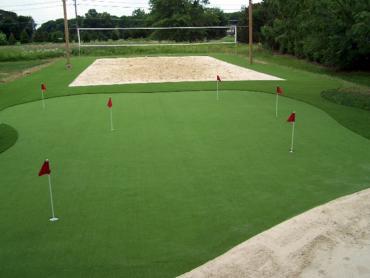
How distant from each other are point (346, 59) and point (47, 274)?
22.8 metres

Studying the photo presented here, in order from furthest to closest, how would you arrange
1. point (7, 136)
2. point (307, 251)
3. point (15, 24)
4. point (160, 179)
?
point (15, 24) < point (7, 136) < point (160, 179) < point (307, 251)

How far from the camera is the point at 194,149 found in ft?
28.7

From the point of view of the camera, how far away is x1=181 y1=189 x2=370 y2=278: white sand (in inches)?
169

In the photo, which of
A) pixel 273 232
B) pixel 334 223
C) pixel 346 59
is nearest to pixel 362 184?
pixel 334 223

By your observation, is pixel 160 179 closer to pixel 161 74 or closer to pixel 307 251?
pixel 307 251

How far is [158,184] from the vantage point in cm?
683

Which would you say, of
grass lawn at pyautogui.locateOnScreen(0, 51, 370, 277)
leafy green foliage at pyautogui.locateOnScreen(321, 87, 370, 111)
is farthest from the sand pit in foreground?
grass lawn at pyautogui.locateOnScreen(0, 51, 370, 277)

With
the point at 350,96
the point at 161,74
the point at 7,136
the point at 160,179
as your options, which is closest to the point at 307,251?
the point at 160,179

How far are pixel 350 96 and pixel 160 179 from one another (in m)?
9.87

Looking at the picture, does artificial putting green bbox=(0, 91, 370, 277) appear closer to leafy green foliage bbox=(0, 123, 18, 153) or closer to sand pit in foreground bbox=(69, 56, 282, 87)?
leafy green foliage bbox=(0, 123, 18, 153)

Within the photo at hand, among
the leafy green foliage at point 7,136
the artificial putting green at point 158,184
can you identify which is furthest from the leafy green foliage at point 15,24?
the artificial putting green at point 158,184

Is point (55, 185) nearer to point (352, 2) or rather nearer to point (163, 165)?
point (163, 165)

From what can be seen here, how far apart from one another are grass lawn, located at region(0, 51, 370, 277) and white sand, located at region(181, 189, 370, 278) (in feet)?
0.80

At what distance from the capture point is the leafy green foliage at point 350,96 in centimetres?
1341
